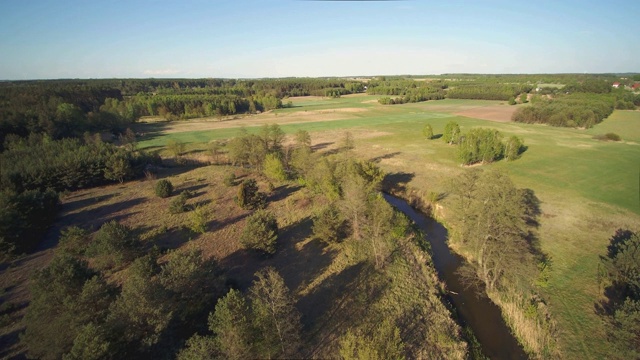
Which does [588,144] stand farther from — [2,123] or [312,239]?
[2,123]

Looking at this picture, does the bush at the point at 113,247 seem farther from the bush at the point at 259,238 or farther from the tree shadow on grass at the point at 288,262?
the bush at the point at 259,238

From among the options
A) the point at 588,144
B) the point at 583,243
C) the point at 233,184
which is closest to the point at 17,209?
the point at 233,184

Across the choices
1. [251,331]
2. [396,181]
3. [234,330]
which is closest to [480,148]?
[396,181]

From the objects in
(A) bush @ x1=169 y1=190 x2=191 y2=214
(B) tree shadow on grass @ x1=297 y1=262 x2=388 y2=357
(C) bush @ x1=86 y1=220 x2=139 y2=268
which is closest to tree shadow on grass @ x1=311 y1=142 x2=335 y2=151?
(A) bush @ x1=169 y1=190 x2=191 y2=214

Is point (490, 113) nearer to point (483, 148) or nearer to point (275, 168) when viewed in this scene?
point (483, 148)

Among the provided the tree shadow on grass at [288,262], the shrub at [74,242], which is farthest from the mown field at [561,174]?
the shrub at [74,242]

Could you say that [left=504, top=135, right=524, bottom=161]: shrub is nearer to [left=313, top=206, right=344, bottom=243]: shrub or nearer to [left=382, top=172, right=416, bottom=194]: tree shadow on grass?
[left=382, top=172, right=416, bottom=194]: tree shadow on grass

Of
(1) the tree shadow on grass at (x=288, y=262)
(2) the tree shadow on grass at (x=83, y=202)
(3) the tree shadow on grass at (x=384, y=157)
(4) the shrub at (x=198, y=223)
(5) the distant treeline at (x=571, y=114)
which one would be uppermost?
(5) the distant treeline at (x=571, y=114)
